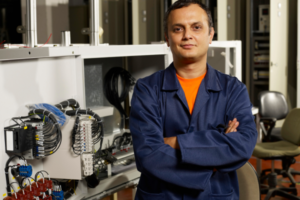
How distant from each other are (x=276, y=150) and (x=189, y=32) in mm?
2095

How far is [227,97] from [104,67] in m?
1.31

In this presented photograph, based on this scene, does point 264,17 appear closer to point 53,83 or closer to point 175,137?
point 53,83

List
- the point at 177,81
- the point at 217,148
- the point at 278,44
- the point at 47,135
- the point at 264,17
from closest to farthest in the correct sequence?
the point at 217,148
the point at 177,81
the point at 47,135
the point at 278,44
the point at 264,17

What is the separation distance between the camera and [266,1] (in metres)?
5.52

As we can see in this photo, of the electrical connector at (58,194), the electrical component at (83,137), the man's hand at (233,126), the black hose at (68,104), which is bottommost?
the electrical connector at (58,194)

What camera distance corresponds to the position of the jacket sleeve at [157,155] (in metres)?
1.10

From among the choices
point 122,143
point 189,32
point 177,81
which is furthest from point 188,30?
point 122,143

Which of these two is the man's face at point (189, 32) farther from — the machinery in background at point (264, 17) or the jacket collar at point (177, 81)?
the machinery in background at point (264, 17)

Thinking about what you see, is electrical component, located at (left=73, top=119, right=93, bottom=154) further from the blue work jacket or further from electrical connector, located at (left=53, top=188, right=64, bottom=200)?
the blue work jacket

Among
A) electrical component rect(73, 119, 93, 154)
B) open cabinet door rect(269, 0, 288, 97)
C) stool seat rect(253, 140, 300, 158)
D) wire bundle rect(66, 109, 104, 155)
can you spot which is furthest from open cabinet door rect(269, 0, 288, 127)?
electrical component rect(73, 119, 93, 154)

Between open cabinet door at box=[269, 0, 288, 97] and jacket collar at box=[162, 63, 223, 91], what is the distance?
3804 millimetres

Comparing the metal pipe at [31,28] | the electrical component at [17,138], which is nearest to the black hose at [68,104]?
the electrical component at [17,138]

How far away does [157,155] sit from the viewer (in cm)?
111

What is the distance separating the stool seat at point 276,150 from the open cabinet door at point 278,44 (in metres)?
1.91
